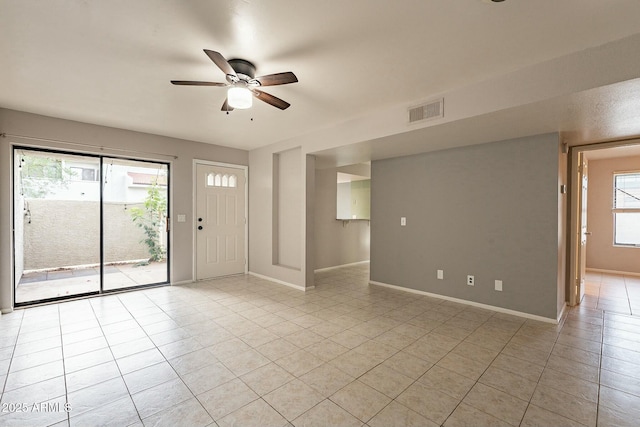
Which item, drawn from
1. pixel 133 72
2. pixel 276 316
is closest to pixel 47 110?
pixel 133 72

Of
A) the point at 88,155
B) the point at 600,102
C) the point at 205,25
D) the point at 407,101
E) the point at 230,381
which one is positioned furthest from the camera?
the point at 88,155

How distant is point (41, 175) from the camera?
4.54 metres

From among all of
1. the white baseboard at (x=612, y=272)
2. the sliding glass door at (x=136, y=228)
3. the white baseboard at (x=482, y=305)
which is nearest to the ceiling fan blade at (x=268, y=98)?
the white baseboard at (x=482, y=305)

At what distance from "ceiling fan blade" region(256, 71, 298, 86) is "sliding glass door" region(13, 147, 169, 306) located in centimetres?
354

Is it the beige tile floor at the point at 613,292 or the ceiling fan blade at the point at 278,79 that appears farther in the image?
the beige tile floor at the point at 613,292

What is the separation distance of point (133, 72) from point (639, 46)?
4.06 m

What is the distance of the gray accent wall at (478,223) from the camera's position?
3359mm

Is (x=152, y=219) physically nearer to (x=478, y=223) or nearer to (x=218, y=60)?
(x=218, y=60)

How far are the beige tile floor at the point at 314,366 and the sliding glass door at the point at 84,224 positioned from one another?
1208 millimetres

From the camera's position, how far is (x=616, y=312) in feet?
11.9

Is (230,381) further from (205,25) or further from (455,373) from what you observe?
(205,25)

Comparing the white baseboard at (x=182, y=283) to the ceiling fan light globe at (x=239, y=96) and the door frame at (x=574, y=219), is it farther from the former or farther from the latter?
the door frame at (x=574, y=219)

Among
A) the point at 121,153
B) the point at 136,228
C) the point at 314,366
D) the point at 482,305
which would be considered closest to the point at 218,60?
the point at 314,366

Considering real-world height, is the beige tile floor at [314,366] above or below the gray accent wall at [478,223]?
below
